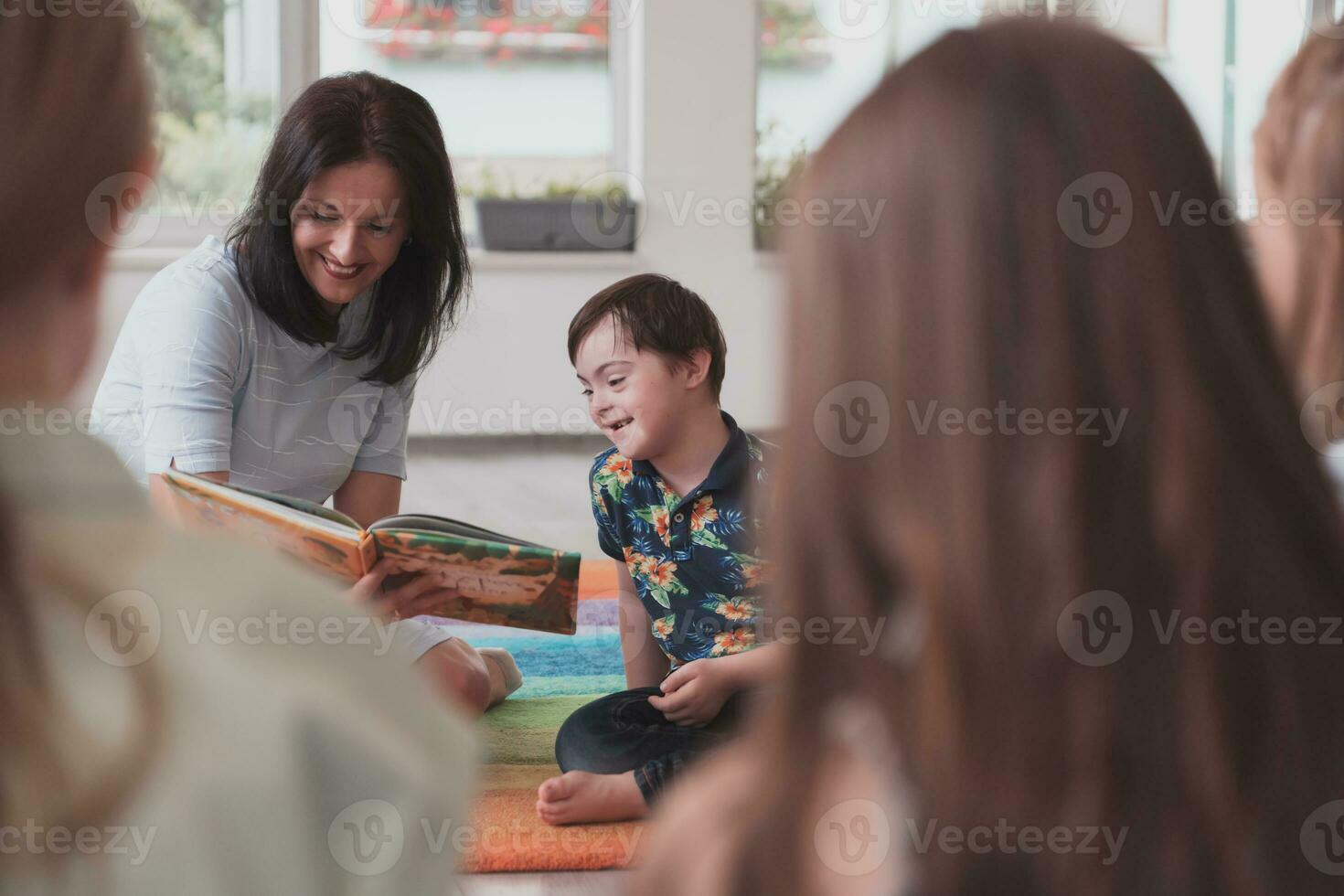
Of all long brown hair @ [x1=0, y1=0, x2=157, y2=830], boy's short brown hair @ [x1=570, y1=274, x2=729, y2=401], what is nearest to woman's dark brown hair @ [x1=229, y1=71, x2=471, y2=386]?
boy's short brown hair @ [x1=570, y1=274, x2=729, y2=401]

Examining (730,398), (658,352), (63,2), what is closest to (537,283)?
(730,398)

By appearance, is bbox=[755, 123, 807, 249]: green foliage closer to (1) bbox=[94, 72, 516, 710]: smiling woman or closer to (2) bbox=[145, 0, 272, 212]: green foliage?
(2) bbox=[145, 0, 272, 212]: green foliage

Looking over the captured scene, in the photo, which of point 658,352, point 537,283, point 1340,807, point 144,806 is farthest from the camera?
point 537,283

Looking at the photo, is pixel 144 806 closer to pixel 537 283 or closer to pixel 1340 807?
pixel 1340 807

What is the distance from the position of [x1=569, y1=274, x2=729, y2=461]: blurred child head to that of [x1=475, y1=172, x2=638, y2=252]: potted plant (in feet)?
9.94

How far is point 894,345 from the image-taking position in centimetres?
55

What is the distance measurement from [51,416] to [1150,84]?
46 centimetres

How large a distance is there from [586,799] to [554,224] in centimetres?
358

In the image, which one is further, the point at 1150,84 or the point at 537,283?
the point at 537,283

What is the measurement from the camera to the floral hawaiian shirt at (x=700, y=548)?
1915 mm

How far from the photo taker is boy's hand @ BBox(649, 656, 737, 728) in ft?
5.78

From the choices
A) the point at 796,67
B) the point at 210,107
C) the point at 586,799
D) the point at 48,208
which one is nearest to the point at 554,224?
the point at 796,67

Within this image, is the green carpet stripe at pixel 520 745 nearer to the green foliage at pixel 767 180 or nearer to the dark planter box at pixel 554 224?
the dark planter box at pixel 554 224

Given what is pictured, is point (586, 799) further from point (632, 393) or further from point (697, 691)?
point (632, 393)
